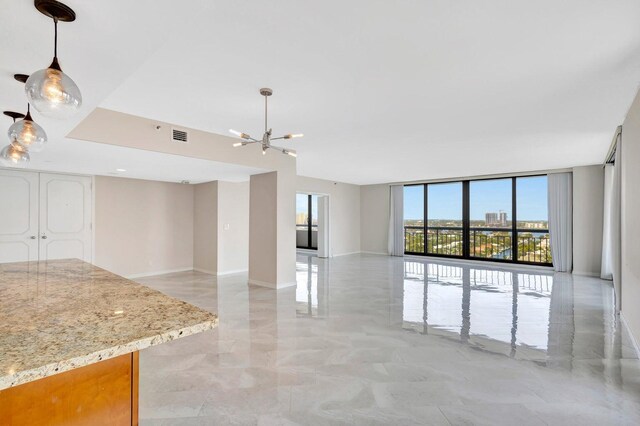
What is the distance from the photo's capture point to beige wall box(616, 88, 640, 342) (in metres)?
2.98

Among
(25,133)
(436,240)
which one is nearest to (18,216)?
(25,133)

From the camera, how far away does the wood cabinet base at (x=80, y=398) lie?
3.19ft

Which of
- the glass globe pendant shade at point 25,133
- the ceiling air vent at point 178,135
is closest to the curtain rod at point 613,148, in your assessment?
the ceiling air vent at point 178,135

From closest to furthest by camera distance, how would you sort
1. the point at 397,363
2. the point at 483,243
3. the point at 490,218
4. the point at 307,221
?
the point at 397,363 < the point at 490,218 < the point at 483,243 < the point at 307,221

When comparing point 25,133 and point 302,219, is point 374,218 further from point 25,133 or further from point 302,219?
point 25,133

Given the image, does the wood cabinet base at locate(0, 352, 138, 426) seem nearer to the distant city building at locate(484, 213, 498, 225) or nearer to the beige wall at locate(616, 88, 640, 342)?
the beige wall at locate(616, 88, 640, 342)

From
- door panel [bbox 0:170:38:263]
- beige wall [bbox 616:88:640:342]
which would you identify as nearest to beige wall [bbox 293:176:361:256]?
door panel [bbox 0:170:38:263]

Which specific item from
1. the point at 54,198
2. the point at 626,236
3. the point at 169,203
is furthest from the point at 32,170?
the point at 626,236

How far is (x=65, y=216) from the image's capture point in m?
5.65

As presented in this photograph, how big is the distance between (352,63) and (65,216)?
228 inches

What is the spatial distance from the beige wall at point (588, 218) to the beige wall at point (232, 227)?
7393 millimetres

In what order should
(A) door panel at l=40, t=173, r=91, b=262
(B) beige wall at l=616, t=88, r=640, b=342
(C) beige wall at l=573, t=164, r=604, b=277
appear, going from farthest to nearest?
(C) beige wall at l=573, t=164, r=604, b=277, (A) door panel at l=40, t=173, r=91, b=262, (B) beige wall at l=616, t=88, r=640, b=342

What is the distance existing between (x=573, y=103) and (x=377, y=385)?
3492mm

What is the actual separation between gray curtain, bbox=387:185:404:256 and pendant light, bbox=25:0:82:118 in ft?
31.0
